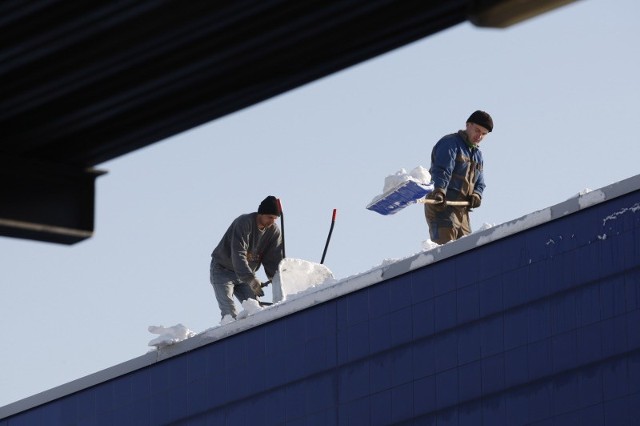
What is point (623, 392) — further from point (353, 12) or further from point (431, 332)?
point (353, 12)

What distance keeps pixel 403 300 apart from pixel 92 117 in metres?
11.6

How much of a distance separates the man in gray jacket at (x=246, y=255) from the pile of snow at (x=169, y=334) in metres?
0.54

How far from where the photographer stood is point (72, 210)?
10.1m

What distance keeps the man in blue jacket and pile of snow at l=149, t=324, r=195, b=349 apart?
378cm

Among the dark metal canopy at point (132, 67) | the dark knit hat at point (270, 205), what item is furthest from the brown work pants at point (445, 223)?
Result: the dark metal canopy at point (132, 67)

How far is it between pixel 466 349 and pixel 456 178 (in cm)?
192

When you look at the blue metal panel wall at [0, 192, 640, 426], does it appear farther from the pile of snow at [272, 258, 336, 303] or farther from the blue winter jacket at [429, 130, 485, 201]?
the blue winter jacket at [429, 130, 485, 201]

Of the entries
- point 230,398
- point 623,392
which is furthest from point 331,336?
point 623,392

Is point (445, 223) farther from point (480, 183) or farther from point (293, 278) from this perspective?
point (293, 278)

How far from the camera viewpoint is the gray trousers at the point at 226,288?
2439cm

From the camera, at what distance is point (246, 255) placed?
2408cm

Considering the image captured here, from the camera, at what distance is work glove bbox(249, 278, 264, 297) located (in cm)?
2416

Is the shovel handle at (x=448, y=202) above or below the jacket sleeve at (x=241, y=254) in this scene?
below

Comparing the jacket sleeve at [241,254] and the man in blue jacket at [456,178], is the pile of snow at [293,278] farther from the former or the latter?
the man in blue jacket at [456,178]
